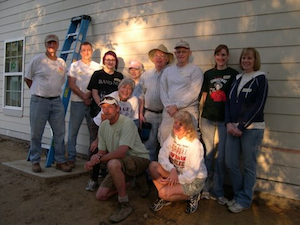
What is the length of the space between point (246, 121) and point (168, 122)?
980 millimetres

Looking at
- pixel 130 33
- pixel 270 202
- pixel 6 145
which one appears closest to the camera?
pixel 270 202

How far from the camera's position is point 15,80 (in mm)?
7301

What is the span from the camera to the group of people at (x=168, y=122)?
9.63 feet

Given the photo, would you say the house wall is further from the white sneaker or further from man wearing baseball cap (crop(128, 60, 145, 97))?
the white sneaker

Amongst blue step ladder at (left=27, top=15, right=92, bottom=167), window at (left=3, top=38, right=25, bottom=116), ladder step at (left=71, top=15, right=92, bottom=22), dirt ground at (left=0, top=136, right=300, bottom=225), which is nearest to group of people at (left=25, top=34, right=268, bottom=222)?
dirt ground at (left=0, top=136, right=300, bottom=225)

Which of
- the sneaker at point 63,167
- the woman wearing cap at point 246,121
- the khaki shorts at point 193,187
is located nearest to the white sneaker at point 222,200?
the woman wearing cap at point 246,121

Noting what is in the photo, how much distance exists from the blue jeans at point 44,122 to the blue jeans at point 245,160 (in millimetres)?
2462

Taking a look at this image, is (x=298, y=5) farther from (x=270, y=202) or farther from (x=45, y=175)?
(x=45, y=175)

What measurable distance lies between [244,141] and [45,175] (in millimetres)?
2729

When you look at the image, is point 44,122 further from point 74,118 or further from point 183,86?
point 183,86

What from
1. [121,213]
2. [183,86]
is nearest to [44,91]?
[183,86]

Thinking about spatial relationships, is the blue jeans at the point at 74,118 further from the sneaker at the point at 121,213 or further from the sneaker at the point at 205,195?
the sneaker at the point at 205,195

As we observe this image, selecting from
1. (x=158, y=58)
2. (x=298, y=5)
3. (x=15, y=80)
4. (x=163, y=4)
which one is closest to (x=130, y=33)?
(x=163, y=4)

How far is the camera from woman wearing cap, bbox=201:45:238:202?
3256mm
